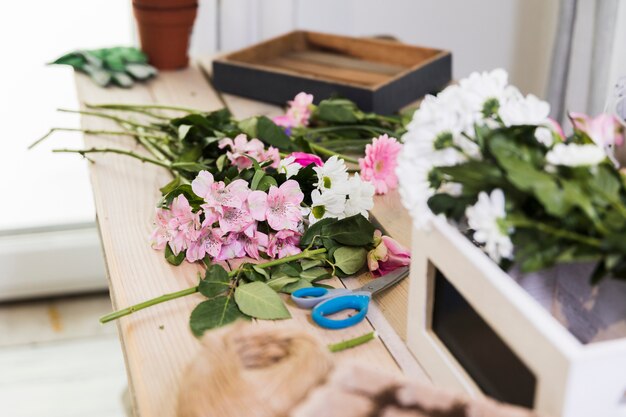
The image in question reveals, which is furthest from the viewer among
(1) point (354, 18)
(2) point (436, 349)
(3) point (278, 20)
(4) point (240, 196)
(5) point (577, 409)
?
(1) point (354, 18)

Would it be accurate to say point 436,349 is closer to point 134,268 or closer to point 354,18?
point 134,268

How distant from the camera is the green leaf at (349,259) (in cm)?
91

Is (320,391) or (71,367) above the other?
(320,391)

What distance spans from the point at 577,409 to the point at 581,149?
19 cm

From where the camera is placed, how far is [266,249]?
94cm

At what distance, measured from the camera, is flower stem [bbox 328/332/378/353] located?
0.77 metres

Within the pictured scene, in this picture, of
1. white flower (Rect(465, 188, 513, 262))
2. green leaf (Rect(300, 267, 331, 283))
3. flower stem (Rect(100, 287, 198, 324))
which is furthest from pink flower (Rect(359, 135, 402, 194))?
white flower (Rect(465, 188, 513, 262))

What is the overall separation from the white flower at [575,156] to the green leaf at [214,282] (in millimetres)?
398

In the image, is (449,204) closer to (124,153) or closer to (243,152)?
(243,152)

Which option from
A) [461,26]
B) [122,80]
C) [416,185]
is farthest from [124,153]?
[461,26]

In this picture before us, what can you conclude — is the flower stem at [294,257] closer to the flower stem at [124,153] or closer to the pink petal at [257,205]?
the pink petal at [257,205]

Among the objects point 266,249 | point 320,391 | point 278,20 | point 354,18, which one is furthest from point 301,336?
point 354,18

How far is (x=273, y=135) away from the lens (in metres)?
1.17

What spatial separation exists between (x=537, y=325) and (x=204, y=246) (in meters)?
0.47
